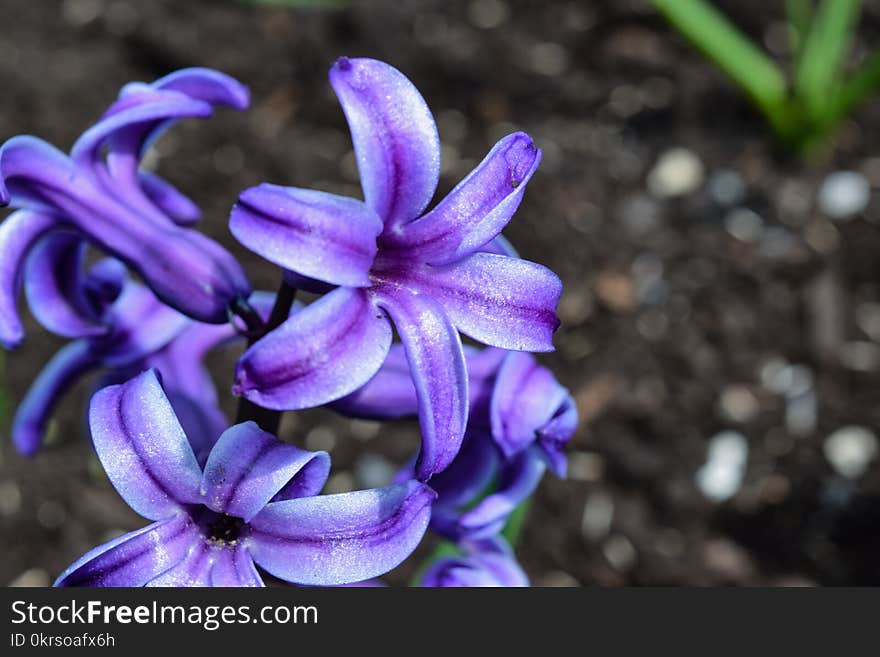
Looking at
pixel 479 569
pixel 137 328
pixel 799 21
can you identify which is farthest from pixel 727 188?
pixel 137 328

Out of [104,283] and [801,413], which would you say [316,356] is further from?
[801,413]

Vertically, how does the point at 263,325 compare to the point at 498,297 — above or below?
below

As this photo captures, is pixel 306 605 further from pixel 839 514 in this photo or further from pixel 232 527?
pixel 839 514

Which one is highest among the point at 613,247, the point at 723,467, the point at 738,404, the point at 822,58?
the point at 822,58

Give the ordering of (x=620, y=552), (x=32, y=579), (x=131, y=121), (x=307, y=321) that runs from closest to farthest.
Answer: (x=307, y=321)
(x=131, y=121)
(x=32, y=579)
(x=620, y=552)

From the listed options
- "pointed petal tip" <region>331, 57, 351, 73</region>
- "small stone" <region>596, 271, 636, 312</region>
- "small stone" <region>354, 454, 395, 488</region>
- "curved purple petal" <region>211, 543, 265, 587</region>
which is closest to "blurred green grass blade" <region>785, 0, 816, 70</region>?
"small stone" <region>596, 271, 636, 312</region>

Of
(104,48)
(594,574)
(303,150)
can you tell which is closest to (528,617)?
(594,574)
